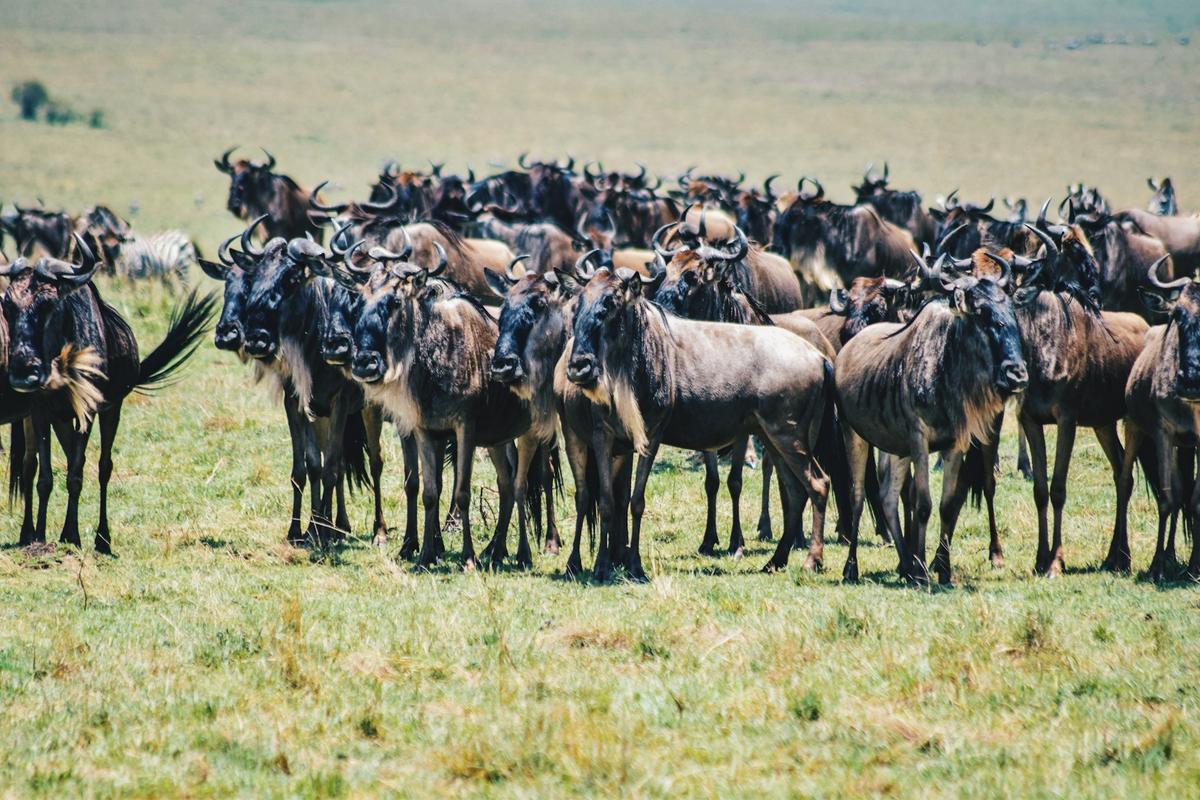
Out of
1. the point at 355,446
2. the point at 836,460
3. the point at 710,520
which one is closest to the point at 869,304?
the point at 836,460

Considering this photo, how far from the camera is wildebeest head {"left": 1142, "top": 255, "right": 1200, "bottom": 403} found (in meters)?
8.81


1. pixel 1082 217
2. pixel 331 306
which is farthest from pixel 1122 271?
pixel 331 306

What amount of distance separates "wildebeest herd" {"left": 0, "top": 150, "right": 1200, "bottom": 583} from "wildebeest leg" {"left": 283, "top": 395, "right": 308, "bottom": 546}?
2cm

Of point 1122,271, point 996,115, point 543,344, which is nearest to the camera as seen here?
point 543,344

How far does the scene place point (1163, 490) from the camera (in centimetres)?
949

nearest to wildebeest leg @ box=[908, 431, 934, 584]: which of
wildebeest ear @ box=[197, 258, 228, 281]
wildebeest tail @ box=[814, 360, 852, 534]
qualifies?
wildebeest tail @ box=[814, 360, 852, 534]

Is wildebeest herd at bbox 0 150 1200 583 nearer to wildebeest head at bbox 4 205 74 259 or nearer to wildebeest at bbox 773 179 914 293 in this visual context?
wildebeest at bbox 773 179 914 293

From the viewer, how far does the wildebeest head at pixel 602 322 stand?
895 cm

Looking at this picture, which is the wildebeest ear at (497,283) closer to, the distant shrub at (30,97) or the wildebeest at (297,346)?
the wildebeest at (297,346)

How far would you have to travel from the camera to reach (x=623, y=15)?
107m

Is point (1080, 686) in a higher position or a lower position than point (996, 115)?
lower

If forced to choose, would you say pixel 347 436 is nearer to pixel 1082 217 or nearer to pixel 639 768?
pixel 639 768

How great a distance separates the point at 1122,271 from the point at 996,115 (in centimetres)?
5451

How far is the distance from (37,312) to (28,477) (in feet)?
4.34
